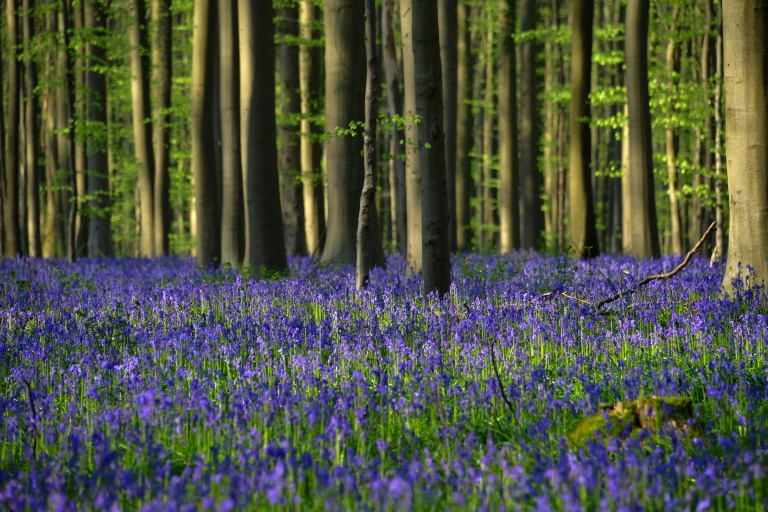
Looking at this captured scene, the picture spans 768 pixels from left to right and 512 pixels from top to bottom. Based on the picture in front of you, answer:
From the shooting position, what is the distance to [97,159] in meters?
23.5

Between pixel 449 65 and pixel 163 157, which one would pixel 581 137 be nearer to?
pixel 449 65

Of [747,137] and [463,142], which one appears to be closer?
[747,137]

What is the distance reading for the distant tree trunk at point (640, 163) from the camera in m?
18.1

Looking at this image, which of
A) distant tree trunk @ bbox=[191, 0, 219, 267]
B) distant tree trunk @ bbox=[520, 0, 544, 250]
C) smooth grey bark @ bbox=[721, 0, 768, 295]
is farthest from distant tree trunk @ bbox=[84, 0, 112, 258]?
smooth grey bark @ bbox=[721, 0, 768, 295]

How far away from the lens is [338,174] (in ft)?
51.1

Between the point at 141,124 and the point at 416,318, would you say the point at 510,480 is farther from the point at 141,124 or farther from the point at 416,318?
the point at 141,124

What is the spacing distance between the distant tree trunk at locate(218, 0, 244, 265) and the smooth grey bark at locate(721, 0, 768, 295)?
9173 mm

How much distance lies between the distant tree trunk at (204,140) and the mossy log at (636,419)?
13609mm

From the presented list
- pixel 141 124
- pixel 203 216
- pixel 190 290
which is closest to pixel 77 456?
pixel 190 290

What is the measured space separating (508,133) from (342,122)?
10.4 metres

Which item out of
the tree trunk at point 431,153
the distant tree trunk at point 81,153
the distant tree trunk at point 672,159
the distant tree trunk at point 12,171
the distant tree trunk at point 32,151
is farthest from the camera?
the distant tree trunk at point 32,151

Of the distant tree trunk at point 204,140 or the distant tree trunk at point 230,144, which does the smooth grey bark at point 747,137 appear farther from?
the distant tree trunk at point 204,140

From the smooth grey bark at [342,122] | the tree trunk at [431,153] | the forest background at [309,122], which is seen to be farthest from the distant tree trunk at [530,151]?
the tree trunk at [431,153]

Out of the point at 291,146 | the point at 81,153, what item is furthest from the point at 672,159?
the point at 81,153
